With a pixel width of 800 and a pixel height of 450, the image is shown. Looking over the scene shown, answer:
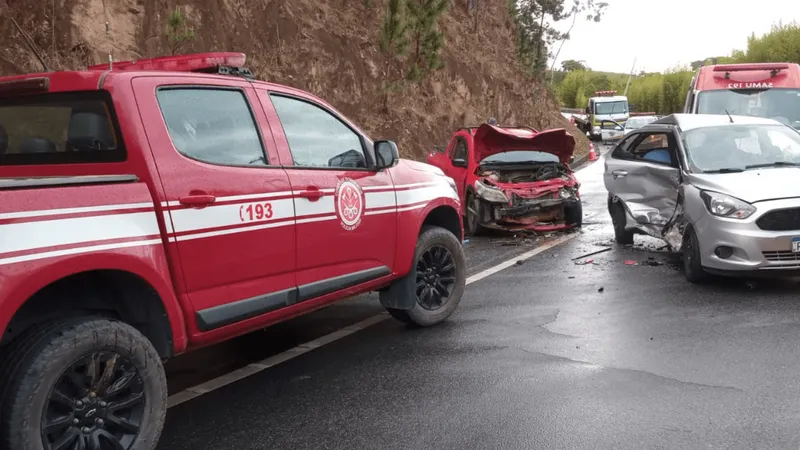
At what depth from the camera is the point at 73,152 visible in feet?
13.5

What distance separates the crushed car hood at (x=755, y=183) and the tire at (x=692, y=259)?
1.70 ft

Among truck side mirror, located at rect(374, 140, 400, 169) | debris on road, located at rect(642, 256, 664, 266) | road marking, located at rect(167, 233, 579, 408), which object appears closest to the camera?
road marking, located at rect(167, 233, 579, 408)

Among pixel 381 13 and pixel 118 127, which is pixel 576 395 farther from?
pixel 381 13

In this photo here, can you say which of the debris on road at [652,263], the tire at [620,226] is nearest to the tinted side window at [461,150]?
the tire at [620,226]

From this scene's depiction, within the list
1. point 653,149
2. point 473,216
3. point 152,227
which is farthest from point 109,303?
point 473,216

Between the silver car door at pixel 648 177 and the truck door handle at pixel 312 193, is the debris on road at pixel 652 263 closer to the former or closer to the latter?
the silver car door at pixel 648 177

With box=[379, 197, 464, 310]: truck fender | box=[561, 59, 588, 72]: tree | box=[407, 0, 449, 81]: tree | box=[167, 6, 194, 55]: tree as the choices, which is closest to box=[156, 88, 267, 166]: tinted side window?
box=[379, 197, 464, 310]: truck fender

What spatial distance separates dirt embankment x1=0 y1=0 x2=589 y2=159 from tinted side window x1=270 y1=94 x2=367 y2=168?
7.84 metres

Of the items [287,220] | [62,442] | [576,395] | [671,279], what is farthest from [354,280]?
[671,279]

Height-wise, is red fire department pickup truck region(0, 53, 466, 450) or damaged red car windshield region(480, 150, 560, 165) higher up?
red fire department pickup truck region(0, 53, 466, 450)

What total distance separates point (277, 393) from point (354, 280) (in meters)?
0.95

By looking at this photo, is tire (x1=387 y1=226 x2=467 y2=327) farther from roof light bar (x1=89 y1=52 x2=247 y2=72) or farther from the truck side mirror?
roof light bar (x1=89 y1=52 x2=247 y2=72)

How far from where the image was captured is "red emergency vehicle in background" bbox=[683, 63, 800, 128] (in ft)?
42.7

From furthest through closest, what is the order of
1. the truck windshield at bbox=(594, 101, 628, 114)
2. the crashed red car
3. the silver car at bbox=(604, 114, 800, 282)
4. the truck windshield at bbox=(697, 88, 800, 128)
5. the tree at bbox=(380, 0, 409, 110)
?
the truck windshield at bbox=(594, 101, 628, 114), the tree at bbox=(380, 0, 409, 110), the truck windshield at bbox=(697, 88, 800, 128), the crashed red car, the silver car at bbox=(604, 114, 800, 282)
